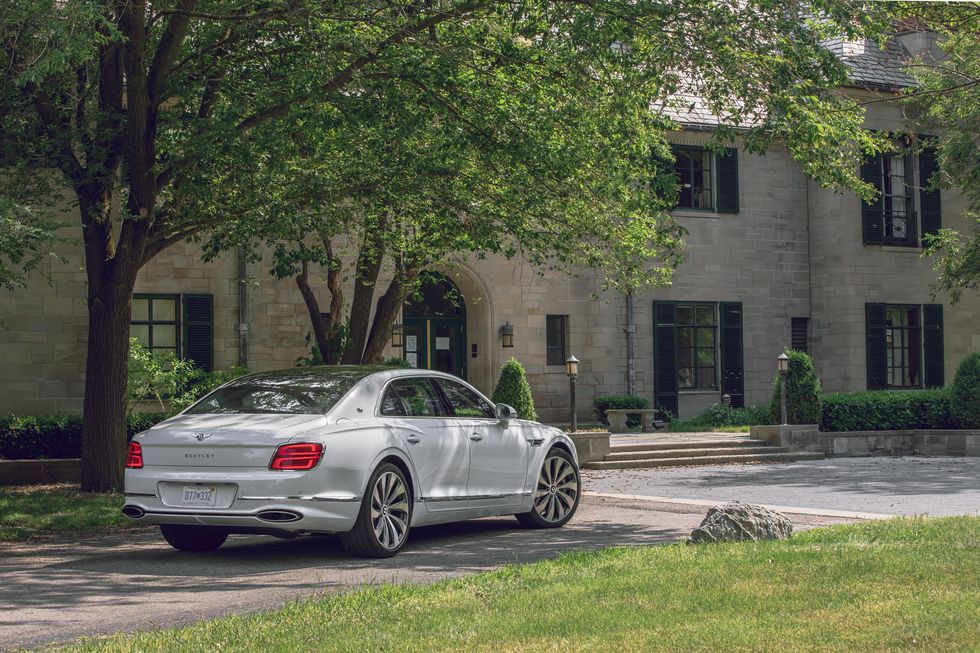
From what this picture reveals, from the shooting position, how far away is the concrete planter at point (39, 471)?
677 inches

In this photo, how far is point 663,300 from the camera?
90.7 feet

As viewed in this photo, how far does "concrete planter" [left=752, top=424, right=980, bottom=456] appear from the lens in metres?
22.7

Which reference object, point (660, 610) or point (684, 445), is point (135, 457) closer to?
point (660, 610)

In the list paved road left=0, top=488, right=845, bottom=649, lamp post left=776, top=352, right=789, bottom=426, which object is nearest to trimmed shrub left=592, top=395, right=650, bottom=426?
A: lamp post left=776, top=352, right=789, bottom=426

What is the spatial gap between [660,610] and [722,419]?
20.9m

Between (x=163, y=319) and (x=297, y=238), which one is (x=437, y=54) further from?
(x=163, y=319)

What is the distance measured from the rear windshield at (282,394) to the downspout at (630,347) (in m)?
17.0

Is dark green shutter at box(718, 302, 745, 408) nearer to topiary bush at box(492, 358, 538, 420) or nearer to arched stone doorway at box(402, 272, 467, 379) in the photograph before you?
arched stone doorway at box(402, 272, 467, 379)

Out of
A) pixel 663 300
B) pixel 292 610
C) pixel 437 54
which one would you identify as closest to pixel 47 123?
pixel 437 54

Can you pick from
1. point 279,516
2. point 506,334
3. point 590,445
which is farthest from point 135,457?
point 506,334

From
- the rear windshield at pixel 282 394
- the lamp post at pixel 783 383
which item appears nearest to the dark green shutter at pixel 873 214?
the lamp post at pixel 783 383

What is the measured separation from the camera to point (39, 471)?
1736 cm

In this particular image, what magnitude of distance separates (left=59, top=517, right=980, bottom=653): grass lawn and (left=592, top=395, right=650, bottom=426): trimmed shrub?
17.5 metres

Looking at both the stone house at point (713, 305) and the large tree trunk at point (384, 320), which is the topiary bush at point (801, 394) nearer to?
the stone house at point (713, 305)
